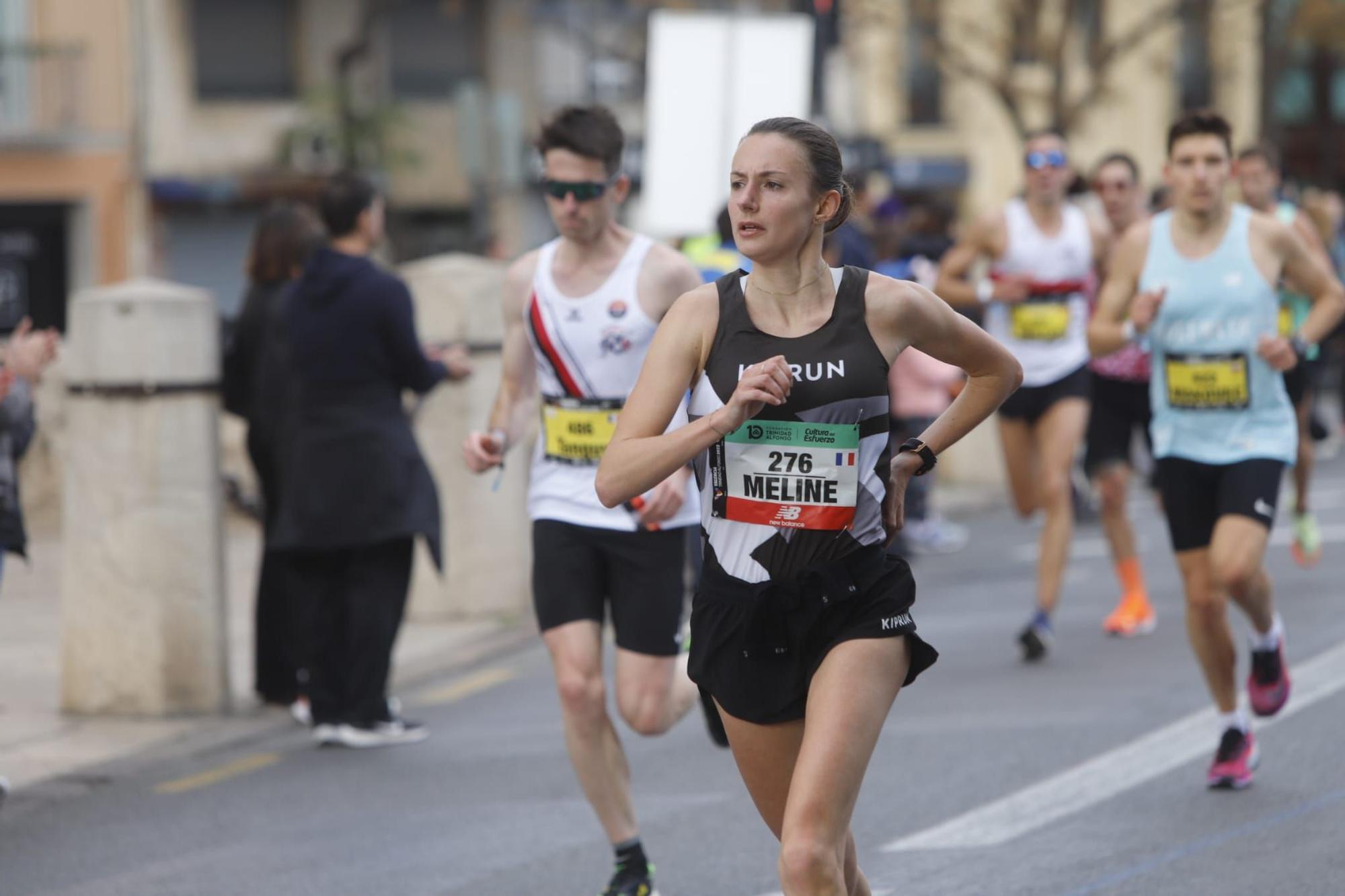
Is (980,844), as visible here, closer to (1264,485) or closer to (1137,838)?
(1137,838)

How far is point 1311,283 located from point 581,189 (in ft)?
8.06

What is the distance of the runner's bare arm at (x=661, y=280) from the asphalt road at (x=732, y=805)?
155 centimetres

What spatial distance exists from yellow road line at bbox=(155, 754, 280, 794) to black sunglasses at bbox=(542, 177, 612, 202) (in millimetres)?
2680

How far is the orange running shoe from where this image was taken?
971 cm

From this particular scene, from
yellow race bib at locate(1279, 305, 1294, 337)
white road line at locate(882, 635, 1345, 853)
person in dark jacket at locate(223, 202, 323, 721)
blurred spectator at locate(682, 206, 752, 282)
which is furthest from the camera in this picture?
Result: blurred spectator at locate(682, 206, 752, 282)

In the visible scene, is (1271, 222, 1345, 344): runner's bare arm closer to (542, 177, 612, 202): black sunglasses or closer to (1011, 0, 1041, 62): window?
(542, 177, 612, 202): black sunglasses

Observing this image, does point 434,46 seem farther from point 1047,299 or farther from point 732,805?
point 732,805

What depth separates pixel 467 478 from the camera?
1073 centimetres

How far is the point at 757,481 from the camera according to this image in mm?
4344

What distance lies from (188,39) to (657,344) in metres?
28.9

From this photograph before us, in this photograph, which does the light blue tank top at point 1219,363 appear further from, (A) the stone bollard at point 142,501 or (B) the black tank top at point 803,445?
(A) the stone bollard at point 142,501

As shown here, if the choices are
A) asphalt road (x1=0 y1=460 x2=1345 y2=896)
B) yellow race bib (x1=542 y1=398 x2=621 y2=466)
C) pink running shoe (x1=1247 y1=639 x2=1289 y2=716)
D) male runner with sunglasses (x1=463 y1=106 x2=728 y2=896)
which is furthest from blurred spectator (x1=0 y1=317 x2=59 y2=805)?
pink running shoe (x1=1247 y1=639 x2=1289 y2=716)

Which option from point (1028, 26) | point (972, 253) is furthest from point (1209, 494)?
point (1028, 26)

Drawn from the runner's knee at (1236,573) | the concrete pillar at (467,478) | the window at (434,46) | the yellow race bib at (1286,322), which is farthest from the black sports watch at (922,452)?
the window at (434,46)
